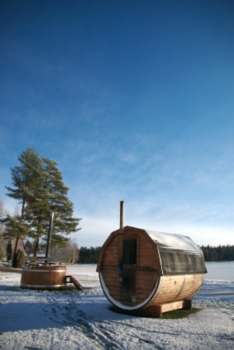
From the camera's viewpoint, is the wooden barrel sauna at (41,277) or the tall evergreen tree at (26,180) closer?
the wooden barrel sauna at (41,277)

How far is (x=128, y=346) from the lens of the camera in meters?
5.94

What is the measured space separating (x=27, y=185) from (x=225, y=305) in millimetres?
23252

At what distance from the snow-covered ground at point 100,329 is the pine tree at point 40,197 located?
1753 cm

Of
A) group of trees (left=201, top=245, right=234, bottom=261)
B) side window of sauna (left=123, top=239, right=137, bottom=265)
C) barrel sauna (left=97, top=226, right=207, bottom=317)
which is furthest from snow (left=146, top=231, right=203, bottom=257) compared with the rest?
group of trees (left=201, top=245, right=234, bottom=261)

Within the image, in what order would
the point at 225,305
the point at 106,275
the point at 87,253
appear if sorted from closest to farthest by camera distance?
the point at 106,275, the point at 225,305, the point at 87,253

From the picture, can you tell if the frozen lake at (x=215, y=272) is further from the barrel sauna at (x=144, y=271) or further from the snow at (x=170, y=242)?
the barrel sauna at (x=144, y=271)

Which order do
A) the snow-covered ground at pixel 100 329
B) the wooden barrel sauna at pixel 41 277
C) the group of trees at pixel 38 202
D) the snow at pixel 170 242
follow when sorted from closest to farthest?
1. the snow-covered ground at pixel 100 329
2. the snow at pixel 170 242
3. the wooden barrel sauna at pixel 41 277
4. the group of trees at pixel 38 202

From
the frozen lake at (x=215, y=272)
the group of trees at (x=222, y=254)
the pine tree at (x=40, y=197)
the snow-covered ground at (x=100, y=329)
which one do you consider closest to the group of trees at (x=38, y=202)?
the pine tree at (x=40, y=197)

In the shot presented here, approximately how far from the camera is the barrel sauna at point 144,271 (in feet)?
29.3

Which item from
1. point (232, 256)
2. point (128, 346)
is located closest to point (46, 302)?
point (128, 346)

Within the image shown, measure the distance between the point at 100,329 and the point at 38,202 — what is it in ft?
70.8

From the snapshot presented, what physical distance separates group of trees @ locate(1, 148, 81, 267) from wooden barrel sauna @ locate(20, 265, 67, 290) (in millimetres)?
10918

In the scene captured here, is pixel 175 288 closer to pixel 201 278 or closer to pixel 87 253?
pixel 201 278

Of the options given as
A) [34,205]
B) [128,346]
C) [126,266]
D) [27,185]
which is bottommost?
[128,346]
